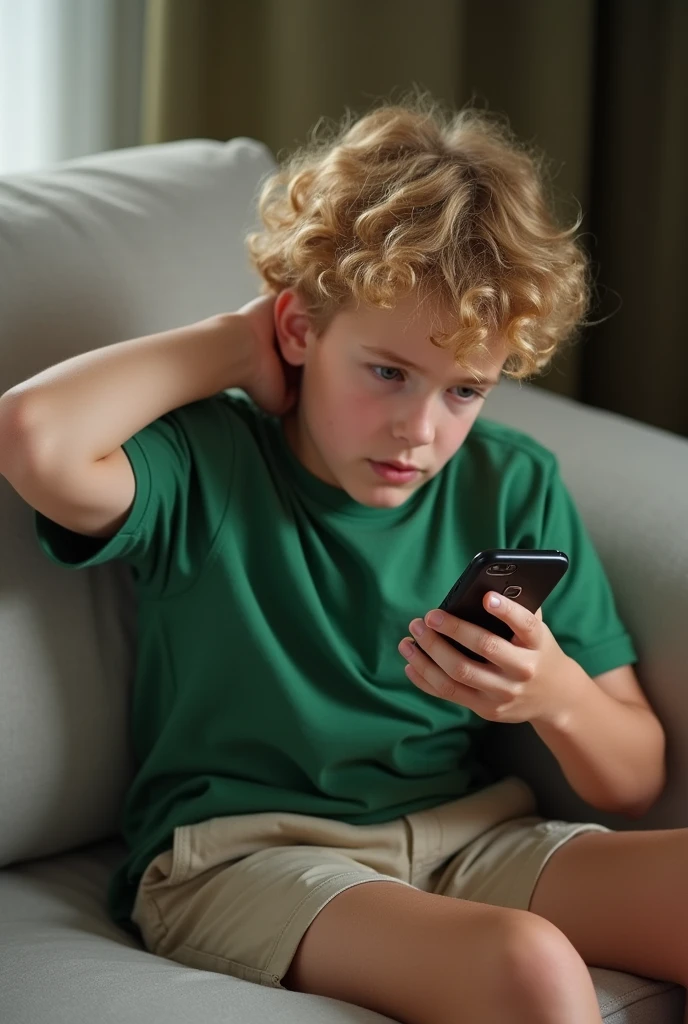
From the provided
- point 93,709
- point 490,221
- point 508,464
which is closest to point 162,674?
point 93,709

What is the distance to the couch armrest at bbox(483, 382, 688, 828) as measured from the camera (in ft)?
3.80

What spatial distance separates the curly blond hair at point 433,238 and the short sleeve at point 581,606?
0.16 metres

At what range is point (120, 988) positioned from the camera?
887 mm

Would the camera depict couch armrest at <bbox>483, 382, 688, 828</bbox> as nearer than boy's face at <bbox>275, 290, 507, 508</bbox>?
No

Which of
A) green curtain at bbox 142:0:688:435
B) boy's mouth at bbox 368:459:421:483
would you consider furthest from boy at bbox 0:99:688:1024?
green curtain at bbox 142:0:688:435

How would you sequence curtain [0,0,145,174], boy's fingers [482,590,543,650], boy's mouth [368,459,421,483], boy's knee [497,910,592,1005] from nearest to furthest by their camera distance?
1. boy's knee [497,910,592,1005]
2. boy's fingers [482,590,543,650]
3. boy's mouth [368,459,421,483]
4. curtain [0,0,145,174]

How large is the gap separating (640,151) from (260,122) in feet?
1.99

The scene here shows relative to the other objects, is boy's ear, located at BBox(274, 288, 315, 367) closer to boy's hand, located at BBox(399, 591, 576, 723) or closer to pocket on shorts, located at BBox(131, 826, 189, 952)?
boy's hand, located at BBox(399, 591, 576, 723)

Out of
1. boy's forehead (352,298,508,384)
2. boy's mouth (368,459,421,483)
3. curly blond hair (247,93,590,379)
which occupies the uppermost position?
curly blond hair (247,93,590,379)

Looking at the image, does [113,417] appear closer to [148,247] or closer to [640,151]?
[148,247]

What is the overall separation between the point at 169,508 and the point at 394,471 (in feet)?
0.65

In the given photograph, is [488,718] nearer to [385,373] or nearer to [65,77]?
[385,373]

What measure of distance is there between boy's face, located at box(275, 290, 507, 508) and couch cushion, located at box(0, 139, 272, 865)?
19 cm

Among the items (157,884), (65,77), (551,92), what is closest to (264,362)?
(157,884)
